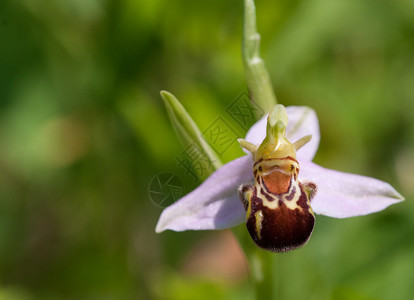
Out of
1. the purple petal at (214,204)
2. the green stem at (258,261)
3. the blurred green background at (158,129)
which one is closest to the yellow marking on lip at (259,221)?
the purple petal at (214,204)

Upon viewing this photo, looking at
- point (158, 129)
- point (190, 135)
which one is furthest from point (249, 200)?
point (158, 129)

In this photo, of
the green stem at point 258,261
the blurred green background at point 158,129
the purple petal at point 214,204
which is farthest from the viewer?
the blurred green background at point 158,129

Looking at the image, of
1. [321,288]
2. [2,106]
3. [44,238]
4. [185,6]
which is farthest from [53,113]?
[321,288]

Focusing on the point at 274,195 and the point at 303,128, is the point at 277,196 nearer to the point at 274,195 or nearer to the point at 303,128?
the point at 274,195

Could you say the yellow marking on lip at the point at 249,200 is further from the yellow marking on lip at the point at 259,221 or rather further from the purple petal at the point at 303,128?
the purple petal at the point at 303,128

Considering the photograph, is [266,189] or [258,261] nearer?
[266,189]

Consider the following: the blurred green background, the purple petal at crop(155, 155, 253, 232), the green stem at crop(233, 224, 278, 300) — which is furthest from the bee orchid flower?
the blurred green background
